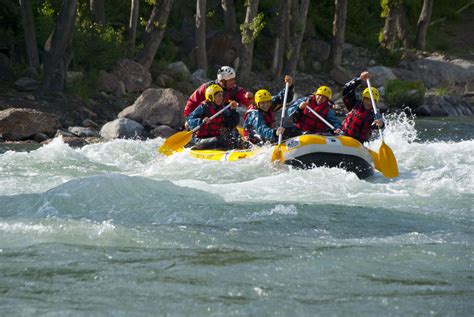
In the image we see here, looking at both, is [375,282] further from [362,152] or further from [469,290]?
[362,152]

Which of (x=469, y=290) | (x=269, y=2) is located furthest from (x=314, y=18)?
(x=469, y=290)

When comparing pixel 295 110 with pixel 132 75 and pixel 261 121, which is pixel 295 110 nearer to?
pixel 261 121

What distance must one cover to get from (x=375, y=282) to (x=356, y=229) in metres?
1.76

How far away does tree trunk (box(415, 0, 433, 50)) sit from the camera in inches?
1198

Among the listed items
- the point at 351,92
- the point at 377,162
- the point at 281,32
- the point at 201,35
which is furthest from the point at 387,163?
the point at 281,32

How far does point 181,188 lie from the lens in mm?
9602

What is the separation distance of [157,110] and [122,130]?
53.7 inches

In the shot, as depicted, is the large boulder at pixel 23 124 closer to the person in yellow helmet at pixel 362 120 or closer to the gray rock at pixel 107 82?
the gray rock at pixel 107 82

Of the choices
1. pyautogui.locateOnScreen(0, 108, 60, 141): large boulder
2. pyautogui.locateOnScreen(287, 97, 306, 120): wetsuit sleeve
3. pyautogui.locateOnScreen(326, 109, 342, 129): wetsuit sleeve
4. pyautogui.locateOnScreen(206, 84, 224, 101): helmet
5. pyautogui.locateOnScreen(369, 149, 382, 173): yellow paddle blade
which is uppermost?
pyautogui.locateOnScreen(206, 84, 224, 101): helmet

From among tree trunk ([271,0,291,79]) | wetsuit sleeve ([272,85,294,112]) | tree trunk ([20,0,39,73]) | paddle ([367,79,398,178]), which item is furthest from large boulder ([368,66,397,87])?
paddle ([367,79,398,178])

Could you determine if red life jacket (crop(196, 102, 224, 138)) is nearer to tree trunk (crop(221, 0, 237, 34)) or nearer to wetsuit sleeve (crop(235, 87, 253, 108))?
wetsuit sleeve (crop(235, 87, 253, 108))

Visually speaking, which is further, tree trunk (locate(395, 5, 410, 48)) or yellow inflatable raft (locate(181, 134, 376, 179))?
tree trunk (locate(395, 5, 410, 48))

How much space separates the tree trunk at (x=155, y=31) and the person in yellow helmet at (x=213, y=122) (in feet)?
27.7

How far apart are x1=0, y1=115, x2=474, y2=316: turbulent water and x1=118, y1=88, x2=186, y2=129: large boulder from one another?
19.4ft
